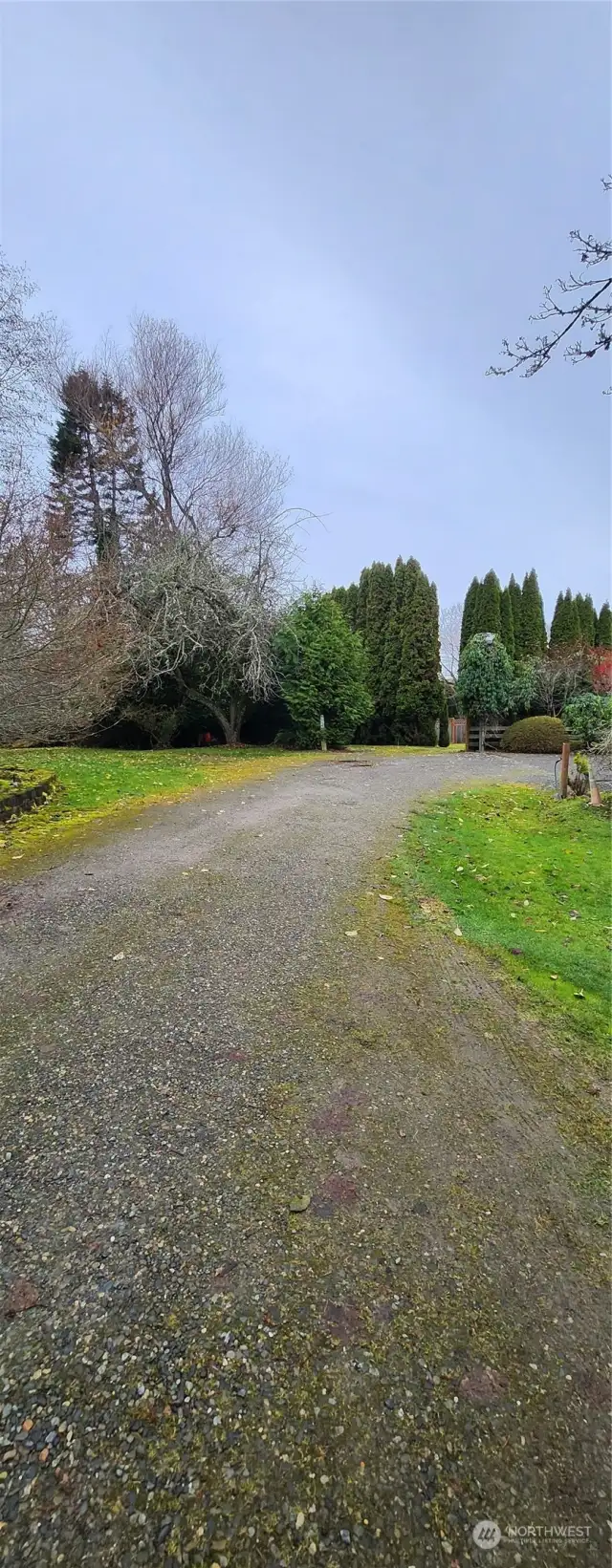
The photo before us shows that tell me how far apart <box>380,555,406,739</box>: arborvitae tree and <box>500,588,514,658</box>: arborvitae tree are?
5.67 metres

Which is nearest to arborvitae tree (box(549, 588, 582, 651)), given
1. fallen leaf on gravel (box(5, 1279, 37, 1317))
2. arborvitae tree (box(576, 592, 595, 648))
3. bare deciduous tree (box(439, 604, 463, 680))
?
arborvitae tree (box(576, 592, 595, 648))

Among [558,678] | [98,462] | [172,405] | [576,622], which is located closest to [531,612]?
[576,622]

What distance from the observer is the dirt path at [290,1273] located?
3.33 ft

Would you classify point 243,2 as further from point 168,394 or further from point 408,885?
point 168,394

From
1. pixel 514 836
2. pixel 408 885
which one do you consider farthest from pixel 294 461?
pixel 408 885

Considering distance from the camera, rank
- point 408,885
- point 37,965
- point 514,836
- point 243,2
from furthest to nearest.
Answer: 1. point 514,836
2. point 243,2
3. point 408,885
4. point 37,965

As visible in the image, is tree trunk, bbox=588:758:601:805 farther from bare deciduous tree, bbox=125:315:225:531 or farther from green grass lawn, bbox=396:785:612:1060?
bare deciduous tree, bbox=125:315:225:531

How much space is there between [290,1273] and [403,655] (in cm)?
1766

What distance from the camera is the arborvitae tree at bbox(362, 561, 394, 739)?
18.8 m

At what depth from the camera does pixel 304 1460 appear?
1066 millimetres

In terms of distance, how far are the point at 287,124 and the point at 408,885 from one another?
8.09m

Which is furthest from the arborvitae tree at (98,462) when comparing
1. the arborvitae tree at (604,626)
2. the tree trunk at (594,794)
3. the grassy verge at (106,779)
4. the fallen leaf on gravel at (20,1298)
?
the arborvitae tree at (604,626)

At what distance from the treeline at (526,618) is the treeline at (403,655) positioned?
4.14 metres

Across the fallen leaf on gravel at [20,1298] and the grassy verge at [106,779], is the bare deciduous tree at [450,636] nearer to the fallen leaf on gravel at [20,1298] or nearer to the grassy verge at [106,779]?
the grassy verge at [106,779]
